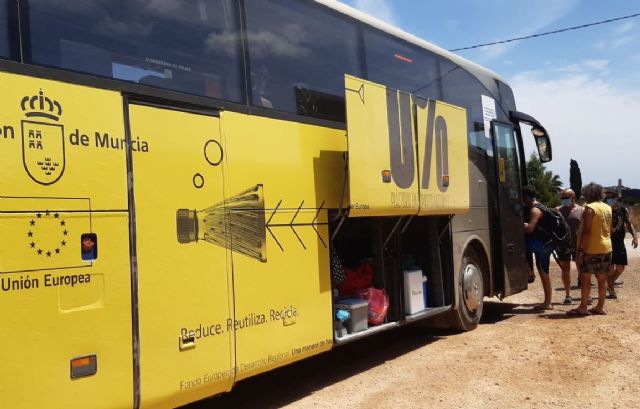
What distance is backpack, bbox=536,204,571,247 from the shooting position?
970cm

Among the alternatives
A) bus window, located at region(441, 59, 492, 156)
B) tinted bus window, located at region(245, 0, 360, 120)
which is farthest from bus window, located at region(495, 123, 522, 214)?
tinted bus window, located at region(245, 0, 360, 120)

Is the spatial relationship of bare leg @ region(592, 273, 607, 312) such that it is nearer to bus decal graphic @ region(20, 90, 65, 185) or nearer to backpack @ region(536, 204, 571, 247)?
backpack @ region(536, 204, 571, 247)

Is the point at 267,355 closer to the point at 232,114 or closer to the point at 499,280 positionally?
the point at 232,114

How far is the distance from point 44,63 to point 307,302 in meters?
2.84

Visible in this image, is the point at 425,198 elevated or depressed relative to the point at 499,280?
elevated

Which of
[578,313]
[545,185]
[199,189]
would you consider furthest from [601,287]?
[545,185]

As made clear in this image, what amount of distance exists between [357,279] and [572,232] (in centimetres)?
614

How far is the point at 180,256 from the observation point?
4.18 meters

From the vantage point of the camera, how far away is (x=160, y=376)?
3.96 metres

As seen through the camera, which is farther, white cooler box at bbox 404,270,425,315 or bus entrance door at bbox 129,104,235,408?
white cooler box at bbox 404,270,425,315

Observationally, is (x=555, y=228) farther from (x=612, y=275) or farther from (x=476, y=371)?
(x=476, y=371)

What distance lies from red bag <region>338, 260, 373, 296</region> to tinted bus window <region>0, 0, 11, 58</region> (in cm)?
403

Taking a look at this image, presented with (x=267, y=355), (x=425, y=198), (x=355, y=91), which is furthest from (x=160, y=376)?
(x=425, y=198)

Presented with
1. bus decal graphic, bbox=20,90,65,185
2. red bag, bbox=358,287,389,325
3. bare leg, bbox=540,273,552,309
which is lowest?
bare leg, bbox=540,273,552,309
